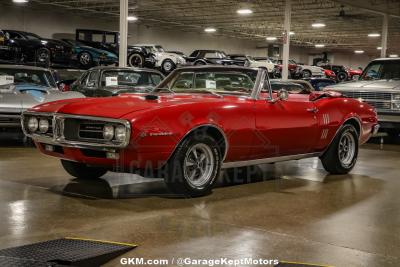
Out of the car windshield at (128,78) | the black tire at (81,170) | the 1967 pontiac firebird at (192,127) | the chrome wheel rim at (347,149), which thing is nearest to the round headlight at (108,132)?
the 1967 pontiac firebird at (192,127)

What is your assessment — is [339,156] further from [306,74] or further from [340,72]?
[340,72]

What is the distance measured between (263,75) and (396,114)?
18.4 feet

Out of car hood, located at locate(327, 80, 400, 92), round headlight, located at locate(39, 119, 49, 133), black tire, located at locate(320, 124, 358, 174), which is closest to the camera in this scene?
round headlight, located at locate(39, 119, 49, 133)

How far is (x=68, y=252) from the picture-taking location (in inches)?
138

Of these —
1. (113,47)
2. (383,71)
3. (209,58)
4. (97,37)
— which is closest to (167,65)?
(113,47)

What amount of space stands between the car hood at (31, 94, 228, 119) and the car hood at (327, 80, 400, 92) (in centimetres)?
640

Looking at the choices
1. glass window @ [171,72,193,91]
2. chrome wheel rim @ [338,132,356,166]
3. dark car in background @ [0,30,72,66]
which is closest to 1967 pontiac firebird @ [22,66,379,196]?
glass window @ [171,72,193,91]

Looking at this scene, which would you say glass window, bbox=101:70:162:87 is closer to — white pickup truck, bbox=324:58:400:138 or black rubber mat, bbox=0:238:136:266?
white pickup truck, bbox=324:58:400:138

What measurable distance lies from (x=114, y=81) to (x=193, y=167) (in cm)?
590

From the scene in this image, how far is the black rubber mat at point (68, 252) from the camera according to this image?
131 inches

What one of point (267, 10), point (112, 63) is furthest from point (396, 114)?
point (267, 10)

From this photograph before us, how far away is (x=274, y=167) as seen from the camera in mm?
7672

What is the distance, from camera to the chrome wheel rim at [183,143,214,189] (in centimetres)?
537

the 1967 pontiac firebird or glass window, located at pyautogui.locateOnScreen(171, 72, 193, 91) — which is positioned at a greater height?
glass window, located at pyautogui.locateOnScreen(171, 72, 193, 91)
